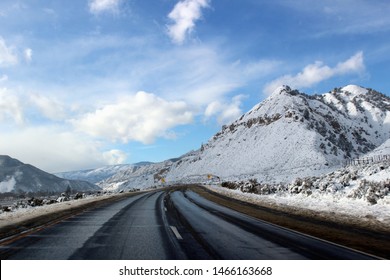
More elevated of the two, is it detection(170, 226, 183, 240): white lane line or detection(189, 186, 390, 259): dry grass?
detection(170, 226, 183, 240): white lane line

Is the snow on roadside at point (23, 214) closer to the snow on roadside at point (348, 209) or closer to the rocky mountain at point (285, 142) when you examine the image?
the snow on roadside at point (348, 209)

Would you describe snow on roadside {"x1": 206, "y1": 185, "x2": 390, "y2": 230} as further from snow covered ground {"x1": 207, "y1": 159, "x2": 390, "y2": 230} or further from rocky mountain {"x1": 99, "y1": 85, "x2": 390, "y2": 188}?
rocky mountain {"x1": 99, "y1": 85, "x2": 390, "y2": 188}

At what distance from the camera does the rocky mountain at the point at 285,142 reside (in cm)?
10038

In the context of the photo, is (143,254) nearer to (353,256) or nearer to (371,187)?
(353,256)

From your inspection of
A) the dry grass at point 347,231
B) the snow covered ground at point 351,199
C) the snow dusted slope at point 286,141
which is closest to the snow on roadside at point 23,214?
the dry grass at point 347,231

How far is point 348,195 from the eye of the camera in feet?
69.0

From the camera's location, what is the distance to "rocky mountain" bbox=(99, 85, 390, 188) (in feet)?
329

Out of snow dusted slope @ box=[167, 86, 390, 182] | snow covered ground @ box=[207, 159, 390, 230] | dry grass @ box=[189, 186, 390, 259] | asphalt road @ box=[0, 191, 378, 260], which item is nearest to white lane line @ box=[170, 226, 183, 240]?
asphalt road @ box=[0, 191, 378, 260]

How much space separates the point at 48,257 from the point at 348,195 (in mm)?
18168

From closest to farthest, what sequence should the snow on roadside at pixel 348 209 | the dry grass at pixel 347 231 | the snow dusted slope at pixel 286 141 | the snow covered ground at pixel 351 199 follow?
the dry grass at pixel 347 231 → the snow on roadside at pixel 348 209 → the snow covered ground at pixel 351 199 → the snow dusted slope at pixel 286 141

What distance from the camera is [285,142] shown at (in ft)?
372

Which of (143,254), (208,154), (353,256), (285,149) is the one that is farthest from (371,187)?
(208,154)
